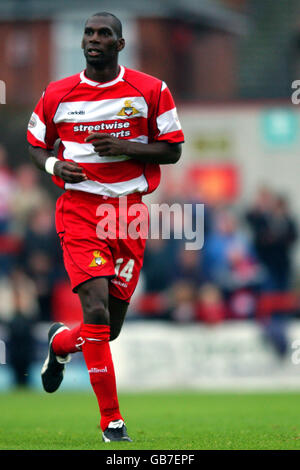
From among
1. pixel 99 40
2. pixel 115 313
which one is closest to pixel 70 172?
pixel 99 40

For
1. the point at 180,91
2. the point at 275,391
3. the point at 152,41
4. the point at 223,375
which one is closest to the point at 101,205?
the point at 275,391

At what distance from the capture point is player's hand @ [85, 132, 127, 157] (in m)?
7.95

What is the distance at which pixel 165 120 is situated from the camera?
8.18 metres

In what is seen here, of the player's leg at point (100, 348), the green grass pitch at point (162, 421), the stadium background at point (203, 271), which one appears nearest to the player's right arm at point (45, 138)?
the player's leg at point (100, 348)

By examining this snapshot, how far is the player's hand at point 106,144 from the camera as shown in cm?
795

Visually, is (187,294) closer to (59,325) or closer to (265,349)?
(265,349)

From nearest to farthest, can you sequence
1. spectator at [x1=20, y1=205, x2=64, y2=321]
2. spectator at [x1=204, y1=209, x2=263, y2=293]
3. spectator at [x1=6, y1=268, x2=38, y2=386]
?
spectator at [x1=6, y1=268, x2=38, y2=386] → spectator at [x1=20, y1=205, x2=64, y2=321] → spectator at [x1=204, y1=209, x2=263, y2=293]

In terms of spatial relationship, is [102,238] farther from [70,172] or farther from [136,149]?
[136,149]

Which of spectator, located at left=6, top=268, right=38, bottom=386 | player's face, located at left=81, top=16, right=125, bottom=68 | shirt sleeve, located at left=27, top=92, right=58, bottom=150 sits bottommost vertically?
spectator, located at left=6, top=268, right=38, bottom=386

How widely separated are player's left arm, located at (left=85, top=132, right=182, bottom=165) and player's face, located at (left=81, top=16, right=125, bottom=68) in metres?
0.54

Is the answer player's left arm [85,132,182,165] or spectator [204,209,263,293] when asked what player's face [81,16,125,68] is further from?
spectator [204,209,263,293]

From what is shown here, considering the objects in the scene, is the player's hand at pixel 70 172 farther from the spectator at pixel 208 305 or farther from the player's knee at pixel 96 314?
the spectator at pixel 208 305

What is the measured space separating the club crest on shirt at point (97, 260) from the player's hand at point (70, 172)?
53 cm

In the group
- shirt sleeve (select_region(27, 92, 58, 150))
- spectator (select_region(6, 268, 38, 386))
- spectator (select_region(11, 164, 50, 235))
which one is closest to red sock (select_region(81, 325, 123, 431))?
shirt sleeve (select_region(27, 92, 58, 150))
